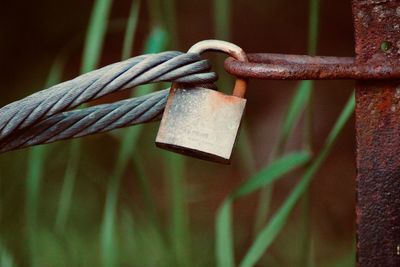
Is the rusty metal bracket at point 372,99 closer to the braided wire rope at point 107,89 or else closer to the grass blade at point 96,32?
the braided wire rope at point 107,89

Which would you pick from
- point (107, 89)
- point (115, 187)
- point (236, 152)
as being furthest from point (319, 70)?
point (236, 152)

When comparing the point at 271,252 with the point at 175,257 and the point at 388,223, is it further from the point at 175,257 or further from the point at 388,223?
the point at 388,223

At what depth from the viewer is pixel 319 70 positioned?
0.60m

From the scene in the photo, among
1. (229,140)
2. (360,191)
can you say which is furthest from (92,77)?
(360,191)

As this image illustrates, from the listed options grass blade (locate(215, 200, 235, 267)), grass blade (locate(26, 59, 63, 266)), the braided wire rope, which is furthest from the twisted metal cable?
grass blade (locate(26, 59, 63, 266))

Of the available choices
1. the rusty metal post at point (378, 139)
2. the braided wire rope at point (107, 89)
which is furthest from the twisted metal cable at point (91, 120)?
the rusty metal post at point (378, 139)

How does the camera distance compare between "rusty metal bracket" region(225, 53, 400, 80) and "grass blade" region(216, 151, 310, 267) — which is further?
"grass blade" region(216, 151, 310, 267)

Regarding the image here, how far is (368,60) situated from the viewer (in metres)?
0.61

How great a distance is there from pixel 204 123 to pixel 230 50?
0.06 m

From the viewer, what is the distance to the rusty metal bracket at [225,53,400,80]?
1.96ft

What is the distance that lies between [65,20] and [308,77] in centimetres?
164

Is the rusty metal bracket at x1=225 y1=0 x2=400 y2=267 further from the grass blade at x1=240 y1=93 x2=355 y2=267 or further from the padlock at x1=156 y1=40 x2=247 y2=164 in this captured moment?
the grass blade at x1=240 y1=93 x2=355 y2=267

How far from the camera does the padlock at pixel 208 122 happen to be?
0.62 metres

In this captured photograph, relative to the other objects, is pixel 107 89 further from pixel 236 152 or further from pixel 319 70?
pixel 236 152
